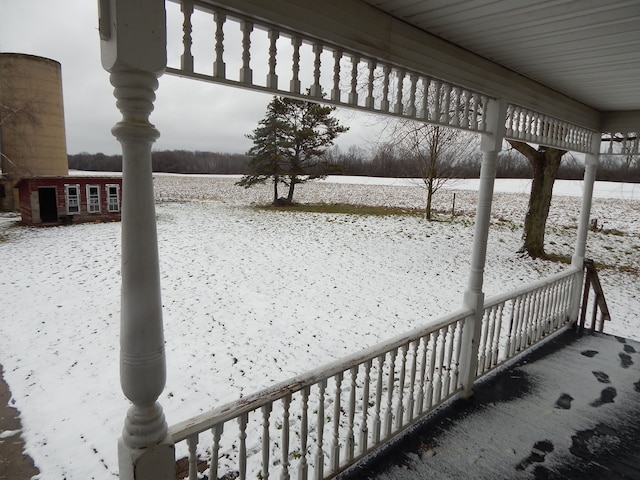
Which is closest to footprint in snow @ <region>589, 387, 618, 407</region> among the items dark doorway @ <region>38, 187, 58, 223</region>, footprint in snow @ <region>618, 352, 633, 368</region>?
footprint in snow @ <region>618, 352, 633, 368</region>

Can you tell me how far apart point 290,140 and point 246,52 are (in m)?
18.1

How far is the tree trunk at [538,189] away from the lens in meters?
9.62

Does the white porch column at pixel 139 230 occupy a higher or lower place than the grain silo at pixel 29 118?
lower

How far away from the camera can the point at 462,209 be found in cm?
1973

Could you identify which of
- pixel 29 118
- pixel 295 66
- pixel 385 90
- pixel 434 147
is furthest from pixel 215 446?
pixel 29 118

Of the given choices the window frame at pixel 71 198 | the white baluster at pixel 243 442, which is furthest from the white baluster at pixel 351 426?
the window frame at pixel 71 198

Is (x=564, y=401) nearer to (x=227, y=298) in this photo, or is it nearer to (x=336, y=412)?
(x=336, y=412)

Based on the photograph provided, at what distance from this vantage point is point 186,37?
61.6 inches

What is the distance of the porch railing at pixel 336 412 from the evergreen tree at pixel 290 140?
611 inches

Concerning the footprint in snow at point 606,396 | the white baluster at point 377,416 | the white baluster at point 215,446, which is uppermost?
the white baluster at point 215,446

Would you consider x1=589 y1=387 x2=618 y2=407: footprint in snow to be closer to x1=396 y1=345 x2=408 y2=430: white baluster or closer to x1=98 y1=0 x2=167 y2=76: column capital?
x1=396 y1=345 x2=408 y2=430: white baluster

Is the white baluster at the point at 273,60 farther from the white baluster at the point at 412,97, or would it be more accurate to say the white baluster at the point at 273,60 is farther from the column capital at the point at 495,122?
the column capital at the point at 495,122

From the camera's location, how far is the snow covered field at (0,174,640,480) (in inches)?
166

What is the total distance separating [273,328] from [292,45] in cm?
492
